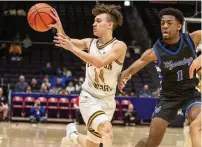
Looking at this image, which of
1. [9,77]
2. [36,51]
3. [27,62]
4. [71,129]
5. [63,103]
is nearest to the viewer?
[71,129]

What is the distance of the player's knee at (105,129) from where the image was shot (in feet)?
17.4

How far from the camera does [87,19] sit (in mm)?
26766

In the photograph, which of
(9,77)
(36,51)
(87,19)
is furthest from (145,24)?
(9,77)

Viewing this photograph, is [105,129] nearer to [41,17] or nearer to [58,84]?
[41,17]

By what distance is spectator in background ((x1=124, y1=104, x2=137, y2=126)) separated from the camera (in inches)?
656

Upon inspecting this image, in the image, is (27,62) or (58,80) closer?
(58,80)

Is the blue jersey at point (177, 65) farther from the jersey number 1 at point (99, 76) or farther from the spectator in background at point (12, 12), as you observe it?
the spectator in background at point (12, 12)

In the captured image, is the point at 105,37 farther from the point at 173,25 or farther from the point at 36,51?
the point at 36,51

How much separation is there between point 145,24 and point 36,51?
23.0 ft

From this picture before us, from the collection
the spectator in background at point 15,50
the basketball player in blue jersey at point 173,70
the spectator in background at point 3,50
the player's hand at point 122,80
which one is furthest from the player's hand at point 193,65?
the spectator in background at point 3,50

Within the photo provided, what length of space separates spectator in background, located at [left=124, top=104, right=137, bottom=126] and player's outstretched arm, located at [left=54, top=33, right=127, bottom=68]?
11063 mm

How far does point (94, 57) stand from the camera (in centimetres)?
531

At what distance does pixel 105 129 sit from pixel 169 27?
62.8 inches

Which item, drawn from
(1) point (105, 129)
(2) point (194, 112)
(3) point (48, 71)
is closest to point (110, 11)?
(1) point (105, 129)
